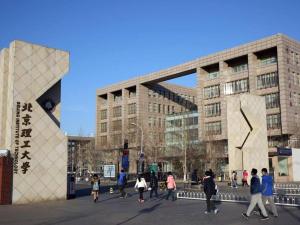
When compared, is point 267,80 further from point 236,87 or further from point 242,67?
point 242,67

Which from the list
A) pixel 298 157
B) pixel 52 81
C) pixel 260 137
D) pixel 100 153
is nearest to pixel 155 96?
pixel 100 153

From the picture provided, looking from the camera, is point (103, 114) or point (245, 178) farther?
point (103, 114)

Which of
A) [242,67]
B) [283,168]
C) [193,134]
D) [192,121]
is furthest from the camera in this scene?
[192,121]

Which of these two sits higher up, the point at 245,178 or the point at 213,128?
the point at 213,128

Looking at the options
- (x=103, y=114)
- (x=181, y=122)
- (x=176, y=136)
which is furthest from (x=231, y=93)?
(x=103, y=114)

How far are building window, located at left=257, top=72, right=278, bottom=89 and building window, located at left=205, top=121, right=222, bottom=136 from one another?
35.7 ft

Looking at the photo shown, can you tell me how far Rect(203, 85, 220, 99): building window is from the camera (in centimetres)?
7638

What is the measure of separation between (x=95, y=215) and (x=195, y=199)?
8654mm

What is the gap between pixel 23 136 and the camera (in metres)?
21.0

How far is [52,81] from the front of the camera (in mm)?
22828

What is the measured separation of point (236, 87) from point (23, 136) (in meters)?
57.5

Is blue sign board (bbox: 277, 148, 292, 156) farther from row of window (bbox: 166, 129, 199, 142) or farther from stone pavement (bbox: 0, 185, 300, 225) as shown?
stone pavement (bbox: 0, 185, 300, 225)

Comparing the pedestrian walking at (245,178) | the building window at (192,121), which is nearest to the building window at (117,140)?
the building window at (192,121)

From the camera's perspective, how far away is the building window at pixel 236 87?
2852 inches
